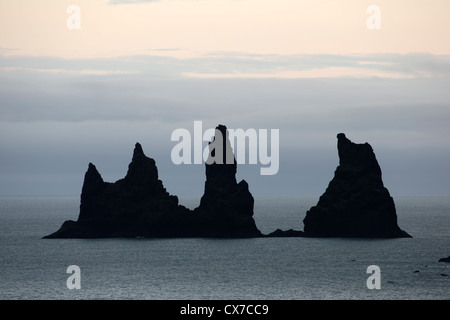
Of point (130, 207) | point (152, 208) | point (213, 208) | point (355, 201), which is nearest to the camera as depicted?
point (355, 201)

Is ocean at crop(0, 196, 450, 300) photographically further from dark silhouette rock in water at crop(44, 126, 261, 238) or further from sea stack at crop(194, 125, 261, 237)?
sea stack at crop(194, 125, 261, 237)

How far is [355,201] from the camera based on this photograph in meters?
157

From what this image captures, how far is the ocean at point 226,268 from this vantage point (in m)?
97.6

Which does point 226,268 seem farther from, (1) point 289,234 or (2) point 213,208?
(1) point 289,234

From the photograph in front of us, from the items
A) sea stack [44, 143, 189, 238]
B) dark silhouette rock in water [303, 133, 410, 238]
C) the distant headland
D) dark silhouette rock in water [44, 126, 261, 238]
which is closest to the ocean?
dark silhouette rock in water [303, 133, 410, 238]

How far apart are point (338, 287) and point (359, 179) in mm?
59946

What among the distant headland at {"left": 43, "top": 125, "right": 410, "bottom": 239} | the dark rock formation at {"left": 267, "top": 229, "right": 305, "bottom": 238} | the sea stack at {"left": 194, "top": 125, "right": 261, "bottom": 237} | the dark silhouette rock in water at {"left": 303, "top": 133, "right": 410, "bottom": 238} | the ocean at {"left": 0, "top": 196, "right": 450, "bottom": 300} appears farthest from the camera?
the dark rock formation at {"left": 267, "top": 229, "right": 305, "bottom": 238}

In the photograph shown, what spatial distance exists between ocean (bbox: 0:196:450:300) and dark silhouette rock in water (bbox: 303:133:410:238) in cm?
392

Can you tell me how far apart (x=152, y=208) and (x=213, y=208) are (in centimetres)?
1283

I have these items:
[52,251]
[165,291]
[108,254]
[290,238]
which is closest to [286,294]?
[165,291]

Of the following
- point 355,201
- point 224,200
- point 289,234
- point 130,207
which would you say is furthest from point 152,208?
point 355,201

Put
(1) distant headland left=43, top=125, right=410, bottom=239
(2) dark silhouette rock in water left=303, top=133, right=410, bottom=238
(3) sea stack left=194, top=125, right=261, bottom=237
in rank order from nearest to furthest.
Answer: (2) dark silhouette rock in water left=303, top=133, right=410, bottom=238
(1) distant headland left=43, top=125, right=410, bottom=239
(3) sea stack left=194, top=125, right=261, bottom=237

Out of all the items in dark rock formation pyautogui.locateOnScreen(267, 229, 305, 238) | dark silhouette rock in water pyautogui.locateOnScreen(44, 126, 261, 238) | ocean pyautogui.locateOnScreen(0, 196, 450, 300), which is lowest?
ocean pyautogui.locateOnScreen(0, 196, 450, 300)

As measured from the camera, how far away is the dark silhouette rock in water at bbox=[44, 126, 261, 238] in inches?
6501
